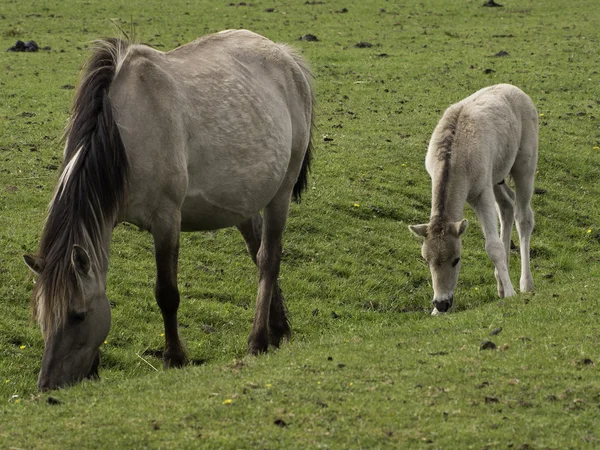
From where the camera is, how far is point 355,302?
11.4 m

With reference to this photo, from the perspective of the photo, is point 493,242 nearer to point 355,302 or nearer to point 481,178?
point 481,178

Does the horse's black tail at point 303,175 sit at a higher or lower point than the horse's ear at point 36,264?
lower

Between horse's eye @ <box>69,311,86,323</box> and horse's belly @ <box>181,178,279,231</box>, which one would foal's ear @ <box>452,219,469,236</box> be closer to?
horse's belly @ <box>181,178,279,231</box>

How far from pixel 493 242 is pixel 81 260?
5.53 metres

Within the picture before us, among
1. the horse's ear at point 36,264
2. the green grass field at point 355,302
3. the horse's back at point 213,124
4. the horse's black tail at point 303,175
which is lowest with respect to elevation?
the green grass field at point 355,302

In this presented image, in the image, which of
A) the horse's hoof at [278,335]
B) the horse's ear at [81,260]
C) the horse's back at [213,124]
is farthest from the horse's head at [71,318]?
the horse's hoof at [278,335]

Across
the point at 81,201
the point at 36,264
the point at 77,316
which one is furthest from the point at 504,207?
the point at 36,264

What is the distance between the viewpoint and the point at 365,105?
2033 centimetres

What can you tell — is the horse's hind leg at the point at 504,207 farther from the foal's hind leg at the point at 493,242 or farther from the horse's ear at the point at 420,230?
the horse's ear at the point at 420,230

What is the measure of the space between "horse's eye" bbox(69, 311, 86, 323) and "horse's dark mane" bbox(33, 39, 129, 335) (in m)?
0.09

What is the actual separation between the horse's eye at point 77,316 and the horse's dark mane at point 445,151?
4.65 meters

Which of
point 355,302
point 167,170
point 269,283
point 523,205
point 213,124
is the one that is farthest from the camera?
point 523,205

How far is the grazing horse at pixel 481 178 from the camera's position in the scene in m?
10.0

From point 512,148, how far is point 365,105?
8.95m
